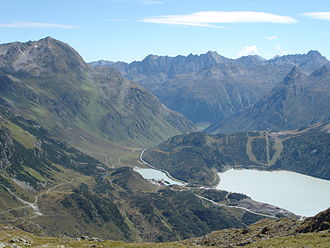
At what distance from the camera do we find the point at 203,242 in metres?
89.8

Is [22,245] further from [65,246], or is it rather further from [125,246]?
[125,246]

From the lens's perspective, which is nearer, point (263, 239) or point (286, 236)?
point (286, 236)

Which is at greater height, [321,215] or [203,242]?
[321,215]

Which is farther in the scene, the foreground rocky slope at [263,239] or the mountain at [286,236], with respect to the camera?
the foreground rocky slope at [263,239]

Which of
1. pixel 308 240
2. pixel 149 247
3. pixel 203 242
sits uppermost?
pixel 308 240

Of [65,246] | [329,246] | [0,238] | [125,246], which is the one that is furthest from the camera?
[0,238]

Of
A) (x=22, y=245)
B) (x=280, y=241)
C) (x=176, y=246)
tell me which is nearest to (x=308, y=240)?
(x=280, y=241)

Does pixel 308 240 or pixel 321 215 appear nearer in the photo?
pixel 308 240

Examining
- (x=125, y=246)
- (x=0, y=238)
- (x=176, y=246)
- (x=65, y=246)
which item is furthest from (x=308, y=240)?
(x=0, y=238)

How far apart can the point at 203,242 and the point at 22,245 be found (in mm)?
38438

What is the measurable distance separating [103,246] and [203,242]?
28649 mm

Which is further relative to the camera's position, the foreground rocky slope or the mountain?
the foreground rocky slope

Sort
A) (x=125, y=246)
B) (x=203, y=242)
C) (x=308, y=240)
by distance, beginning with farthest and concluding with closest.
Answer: (x=203, y=242), (x=125, y=246), (x=308, y=240)

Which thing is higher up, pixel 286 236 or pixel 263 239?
pixel 286 236
